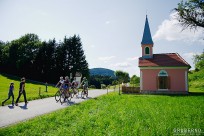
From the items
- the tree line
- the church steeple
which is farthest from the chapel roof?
the tree line

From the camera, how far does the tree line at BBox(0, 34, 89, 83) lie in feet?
186

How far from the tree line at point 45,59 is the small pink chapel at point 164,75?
31.2m

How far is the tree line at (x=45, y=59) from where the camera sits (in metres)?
56.7

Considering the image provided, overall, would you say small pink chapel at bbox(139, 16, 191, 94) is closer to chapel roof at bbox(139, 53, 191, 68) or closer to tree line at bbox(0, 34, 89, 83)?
chapel roof at bbox(139, 53, 191, 68)

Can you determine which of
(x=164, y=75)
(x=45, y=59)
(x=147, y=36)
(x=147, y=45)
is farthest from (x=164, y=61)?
(x=45, y=59)

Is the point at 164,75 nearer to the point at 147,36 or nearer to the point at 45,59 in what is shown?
the point at 147,36

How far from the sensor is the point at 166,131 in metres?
6.80

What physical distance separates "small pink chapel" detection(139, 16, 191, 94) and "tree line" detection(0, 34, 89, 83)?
31170mm

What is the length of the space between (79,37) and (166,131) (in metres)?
58.9

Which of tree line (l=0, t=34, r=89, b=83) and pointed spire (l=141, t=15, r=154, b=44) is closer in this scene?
pointed spire (l=141, t=15, r=154, b=44)

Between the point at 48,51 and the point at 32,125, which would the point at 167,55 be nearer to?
the point at 32,125

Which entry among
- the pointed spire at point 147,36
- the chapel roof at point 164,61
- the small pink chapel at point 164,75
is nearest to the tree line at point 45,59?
the pointed spire at point 147,36

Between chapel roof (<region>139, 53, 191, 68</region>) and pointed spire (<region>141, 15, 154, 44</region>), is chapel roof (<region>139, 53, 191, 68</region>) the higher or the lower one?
the lower one

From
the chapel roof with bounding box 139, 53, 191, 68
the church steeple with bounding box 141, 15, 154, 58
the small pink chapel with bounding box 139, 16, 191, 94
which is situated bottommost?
the small pink chapel with bounding box 139, 16, 191, 94
